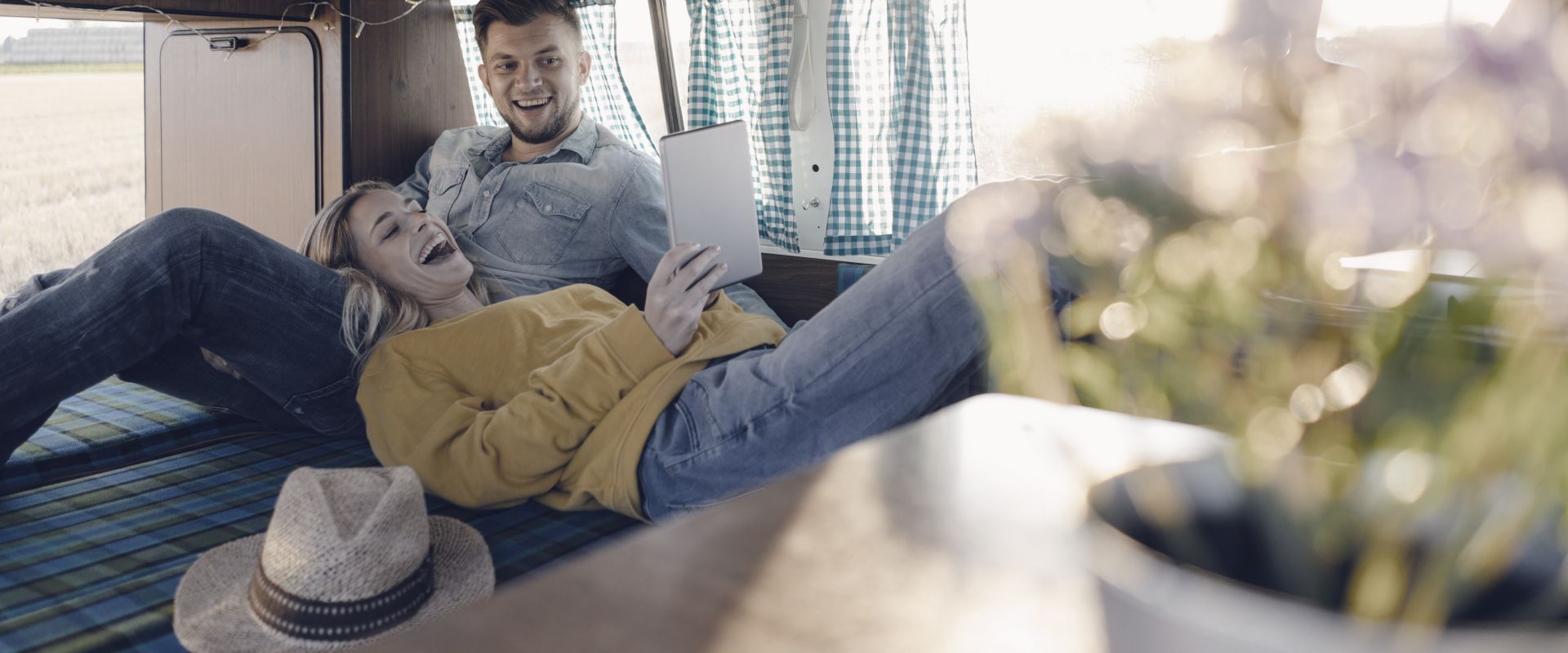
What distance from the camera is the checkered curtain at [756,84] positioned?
9.12ft

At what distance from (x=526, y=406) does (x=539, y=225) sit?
1017 millimetres

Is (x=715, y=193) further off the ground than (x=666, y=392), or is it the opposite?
(x=715, y=193)

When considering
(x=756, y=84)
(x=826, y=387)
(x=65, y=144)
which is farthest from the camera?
(x=65, y=144)

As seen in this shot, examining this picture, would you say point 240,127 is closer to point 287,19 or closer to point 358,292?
point 287,19

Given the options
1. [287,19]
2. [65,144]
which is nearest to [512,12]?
[287,19]

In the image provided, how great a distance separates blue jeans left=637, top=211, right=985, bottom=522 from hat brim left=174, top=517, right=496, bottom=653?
30 cm

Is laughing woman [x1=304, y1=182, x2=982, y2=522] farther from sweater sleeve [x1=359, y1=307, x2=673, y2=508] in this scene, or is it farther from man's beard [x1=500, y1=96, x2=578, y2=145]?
man's beard [x1=500, y1=96, x2=578, y2=145]

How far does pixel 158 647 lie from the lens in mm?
1278

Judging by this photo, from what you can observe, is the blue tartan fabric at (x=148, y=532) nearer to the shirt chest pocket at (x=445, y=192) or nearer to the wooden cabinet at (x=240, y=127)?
the shirt chest pocket at (x=445, y=192)

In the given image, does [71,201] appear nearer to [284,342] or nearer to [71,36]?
[71,36]

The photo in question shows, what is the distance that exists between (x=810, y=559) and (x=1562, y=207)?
297 millimetres

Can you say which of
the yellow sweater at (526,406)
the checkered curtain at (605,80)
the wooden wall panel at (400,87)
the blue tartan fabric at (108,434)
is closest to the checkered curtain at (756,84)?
the checkered curtain at (605,80)

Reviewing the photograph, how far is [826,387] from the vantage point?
1606 mm

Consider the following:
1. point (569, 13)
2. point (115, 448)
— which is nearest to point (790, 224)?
point (569, 13)
